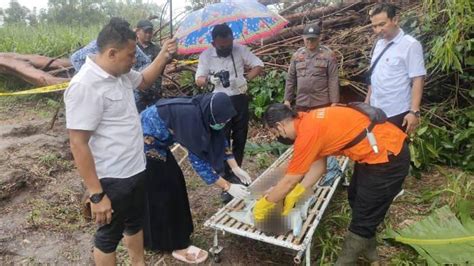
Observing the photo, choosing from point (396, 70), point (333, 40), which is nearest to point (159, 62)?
point (396, 70)

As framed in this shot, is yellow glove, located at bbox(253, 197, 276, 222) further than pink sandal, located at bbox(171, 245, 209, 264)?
No

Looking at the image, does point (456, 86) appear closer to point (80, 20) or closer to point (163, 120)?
point (163, 120)

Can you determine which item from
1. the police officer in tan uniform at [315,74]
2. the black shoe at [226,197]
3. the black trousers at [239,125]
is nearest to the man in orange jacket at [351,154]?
the black shoe at [226,197]

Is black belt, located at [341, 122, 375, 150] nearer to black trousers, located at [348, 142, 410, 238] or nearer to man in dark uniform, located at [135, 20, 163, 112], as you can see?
black trousers, located at [348, 142, 410, 238]

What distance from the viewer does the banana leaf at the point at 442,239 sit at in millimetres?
2273

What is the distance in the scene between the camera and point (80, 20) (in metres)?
25.2

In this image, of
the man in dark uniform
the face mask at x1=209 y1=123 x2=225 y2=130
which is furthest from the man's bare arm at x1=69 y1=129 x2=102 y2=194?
the man in dark uniform

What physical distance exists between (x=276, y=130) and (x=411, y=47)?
154cm

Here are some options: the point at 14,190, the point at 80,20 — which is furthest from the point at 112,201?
the point at 80,20

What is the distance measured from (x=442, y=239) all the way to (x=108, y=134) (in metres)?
2.16

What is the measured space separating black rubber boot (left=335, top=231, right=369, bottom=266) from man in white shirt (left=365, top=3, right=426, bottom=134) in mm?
1137

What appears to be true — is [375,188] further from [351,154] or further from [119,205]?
[119,205]

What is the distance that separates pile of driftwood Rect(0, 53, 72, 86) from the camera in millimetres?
7105

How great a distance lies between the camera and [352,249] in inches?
96.3
